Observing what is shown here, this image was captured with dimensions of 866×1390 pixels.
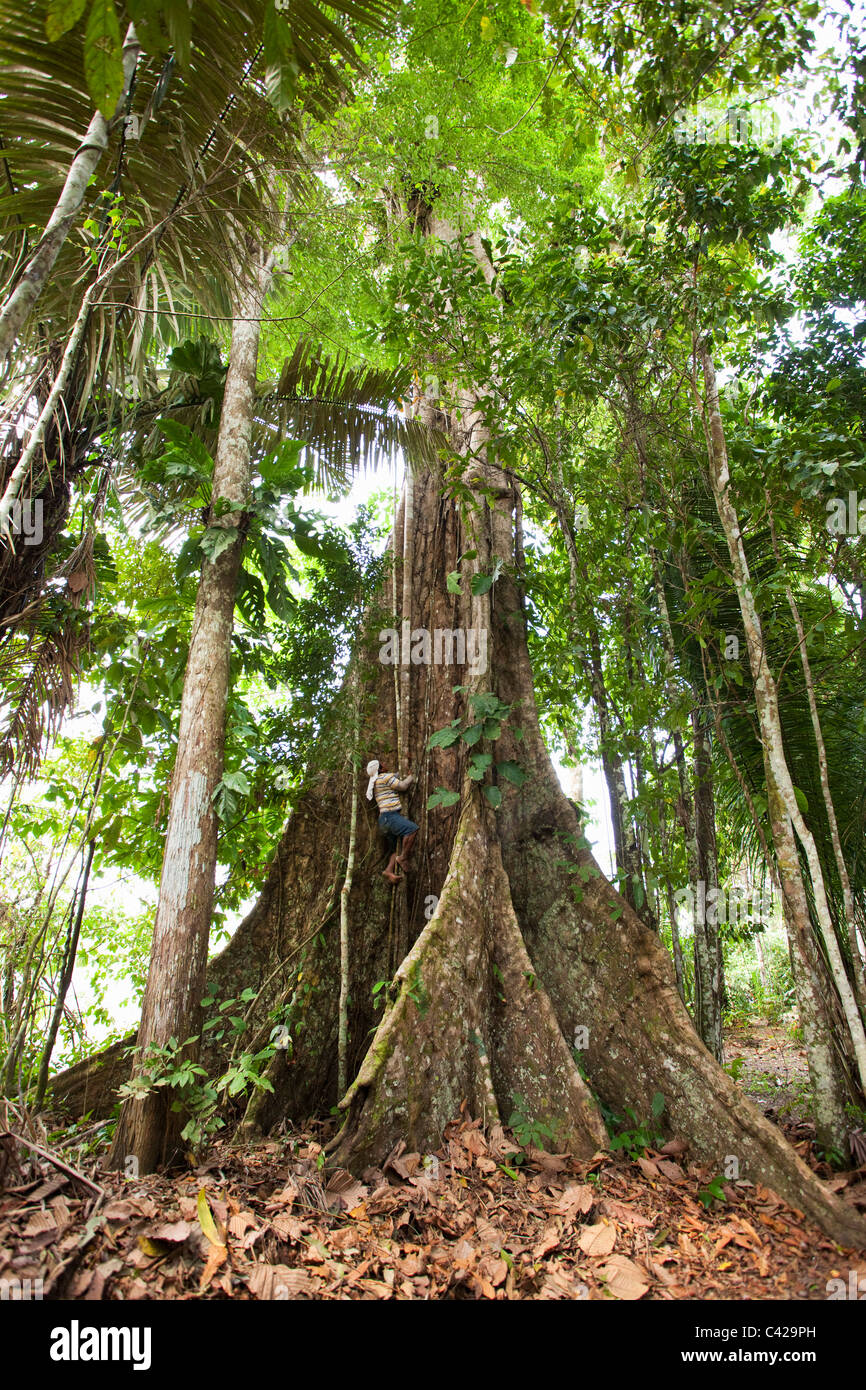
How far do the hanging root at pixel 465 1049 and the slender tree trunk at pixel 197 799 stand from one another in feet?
3.06

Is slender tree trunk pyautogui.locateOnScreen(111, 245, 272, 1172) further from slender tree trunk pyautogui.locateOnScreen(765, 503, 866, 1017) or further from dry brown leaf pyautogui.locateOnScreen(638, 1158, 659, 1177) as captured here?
slender tree trunk pyautogui.locateOnScreen(765, 503, 866, 1017)

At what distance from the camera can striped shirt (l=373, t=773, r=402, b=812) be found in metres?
4.98

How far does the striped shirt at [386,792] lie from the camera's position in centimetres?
498

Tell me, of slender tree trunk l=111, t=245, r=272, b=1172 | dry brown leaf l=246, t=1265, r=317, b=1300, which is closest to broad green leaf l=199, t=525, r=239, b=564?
slender tree trunk l=111, t=245, r=272, b=1172

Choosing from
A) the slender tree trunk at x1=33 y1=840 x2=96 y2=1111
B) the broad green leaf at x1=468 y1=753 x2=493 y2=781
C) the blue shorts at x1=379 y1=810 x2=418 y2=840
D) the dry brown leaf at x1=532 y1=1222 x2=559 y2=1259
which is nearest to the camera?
the dry brown leaf at x1=532 y1=1222 x2=559 y2=1259

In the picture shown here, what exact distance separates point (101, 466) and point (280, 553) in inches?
47.2

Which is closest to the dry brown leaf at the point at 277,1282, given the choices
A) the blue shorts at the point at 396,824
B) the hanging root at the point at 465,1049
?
the hanging root at the point at 465,1049

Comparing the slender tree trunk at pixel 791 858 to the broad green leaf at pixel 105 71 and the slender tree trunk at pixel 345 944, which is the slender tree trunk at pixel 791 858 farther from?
the broad green leaf at pixel 105 71

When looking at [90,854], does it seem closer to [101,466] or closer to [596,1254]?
[101,466]

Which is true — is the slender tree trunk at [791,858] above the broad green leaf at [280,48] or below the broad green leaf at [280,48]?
below

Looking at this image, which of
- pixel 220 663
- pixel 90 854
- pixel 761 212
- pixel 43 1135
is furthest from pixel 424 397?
pixel 43 1135

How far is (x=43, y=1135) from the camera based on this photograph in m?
2.60

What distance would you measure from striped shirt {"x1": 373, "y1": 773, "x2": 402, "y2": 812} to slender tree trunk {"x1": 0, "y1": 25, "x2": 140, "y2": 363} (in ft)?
11.8

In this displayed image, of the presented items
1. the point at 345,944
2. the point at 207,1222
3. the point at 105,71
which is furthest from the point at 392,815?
the point at 105,71
